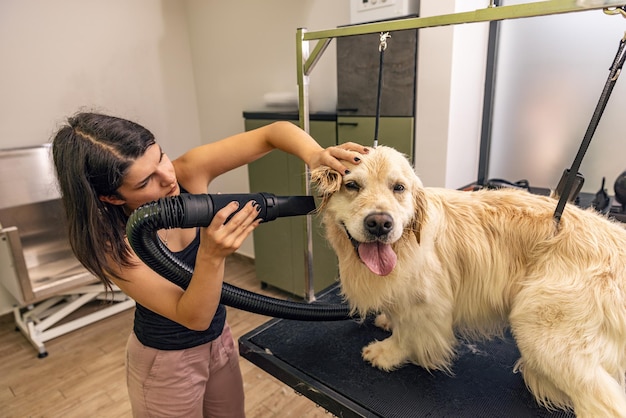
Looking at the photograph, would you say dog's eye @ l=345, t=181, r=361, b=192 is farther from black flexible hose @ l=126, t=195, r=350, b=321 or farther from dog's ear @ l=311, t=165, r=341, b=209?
black flexible hose @ l=126, t=195, r=350, b=321

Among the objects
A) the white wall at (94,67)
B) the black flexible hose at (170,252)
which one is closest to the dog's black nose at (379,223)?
the black flexible hose at (170,252)

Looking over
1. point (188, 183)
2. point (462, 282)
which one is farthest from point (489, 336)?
point (188, 183)

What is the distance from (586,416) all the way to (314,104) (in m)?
2.61

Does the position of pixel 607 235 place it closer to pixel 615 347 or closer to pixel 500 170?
pixel 615 347

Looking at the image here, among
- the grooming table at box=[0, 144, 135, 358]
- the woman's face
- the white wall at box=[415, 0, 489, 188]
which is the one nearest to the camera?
the woman's face

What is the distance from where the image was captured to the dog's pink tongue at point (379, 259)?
118cm

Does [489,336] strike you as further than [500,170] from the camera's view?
No

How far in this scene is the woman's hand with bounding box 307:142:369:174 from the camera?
119 cm

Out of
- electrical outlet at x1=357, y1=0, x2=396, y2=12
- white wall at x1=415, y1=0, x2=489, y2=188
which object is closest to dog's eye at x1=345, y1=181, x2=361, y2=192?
white wall at x1=415, y1=0, x2=489, y2=188

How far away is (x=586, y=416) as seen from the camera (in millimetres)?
996

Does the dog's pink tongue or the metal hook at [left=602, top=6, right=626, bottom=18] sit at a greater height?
the metal hook at [left=602, top=6, right=626, bottom=18]

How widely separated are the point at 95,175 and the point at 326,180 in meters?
0.65

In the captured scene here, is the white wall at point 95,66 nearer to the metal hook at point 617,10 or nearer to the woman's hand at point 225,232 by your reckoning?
the woman's hand at point 225,232

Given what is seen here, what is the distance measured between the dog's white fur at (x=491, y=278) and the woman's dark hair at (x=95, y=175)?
57cm
